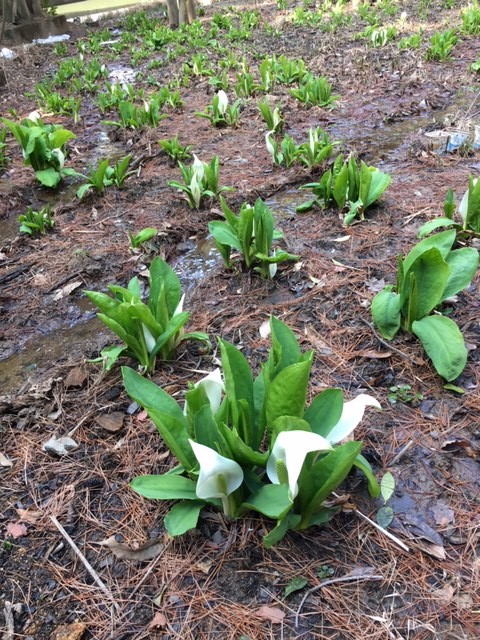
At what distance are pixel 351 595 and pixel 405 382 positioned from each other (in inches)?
34.8

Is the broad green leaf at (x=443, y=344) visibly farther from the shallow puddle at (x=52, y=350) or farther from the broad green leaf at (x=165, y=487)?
A: the shallow puddle at (x=52, y=350)

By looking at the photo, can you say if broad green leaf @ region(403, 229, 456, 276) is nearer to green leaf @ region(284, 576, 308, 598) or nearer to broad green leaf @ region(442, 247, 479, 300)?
broad green leaf @ region(442, 247, 479, 300)

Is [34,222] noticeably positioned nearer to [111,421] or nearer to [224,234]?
[224,234]

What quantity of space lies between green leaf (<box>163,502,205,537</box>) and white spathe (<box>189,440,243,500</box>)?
0.07m

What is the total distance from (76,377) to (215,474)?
3.54 feet

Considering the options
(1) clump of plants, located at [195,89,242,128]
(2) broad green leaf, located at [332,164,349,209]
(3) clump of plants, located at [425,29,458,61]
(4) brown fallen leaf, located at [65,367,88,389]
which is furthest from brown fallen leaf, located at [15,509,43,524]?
(3) clump of plants, located at [425,29,458,61]

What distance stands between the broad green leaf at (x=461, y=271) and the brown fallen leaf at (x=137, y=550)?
4.92 ft

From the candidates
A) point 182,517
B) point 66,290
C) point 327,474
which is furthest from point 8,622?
point 66,290

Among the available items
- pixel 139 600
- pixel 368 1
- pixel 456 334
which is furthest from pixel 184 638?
pixel 368 1


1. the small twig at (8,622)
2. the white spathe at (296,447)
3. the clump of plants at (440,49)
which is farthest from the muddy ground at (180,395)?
the clump of plants at (440,49)

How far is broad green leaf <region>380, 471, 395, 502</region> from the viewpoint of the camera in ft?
4.91

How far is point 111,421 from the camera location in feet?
6.25

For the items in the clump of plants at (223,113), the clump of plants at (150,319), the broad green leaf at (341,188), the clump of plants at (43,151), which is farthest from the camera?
the clump of plants at (223,113)

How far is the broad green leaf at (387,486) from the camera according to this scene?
59.0 inches
